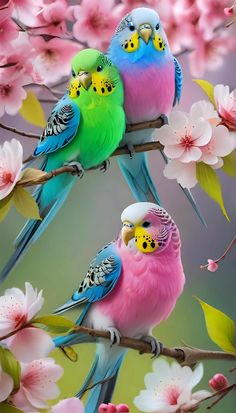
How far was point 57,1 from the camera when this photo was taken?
1.24 metres

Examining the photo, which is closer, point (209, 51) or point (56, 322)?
point (56, 322)

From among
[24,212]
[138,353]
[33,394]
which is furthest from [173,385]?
[24,212]

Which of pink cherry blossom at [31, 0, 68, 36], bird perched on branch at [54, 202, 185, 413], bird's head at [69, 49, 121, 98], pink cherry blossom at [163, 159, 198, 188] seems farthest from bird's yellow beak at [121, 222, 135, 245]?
pink cherry blossom at [31, 0, 68, 36]

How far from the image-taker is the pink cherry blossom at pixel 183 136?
1.20 metres

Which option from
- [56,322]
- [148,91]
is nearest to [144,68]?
[148,91]

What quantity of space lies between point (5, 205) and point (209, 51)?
16.1 inches

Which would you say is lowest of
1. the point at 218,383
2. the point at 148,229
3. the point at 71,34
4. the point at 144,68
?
the point at 218,383

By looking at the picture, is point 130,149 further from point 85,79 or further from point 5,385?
point 5,385

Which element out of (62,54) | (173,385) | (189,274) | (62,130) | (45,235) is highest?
(62,54)

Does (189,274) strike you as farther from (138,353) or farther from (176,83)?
(176,83)

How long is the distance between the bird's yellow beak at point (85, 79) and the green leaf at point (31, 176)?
0.15 metres

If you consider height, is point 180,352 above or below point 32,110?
below

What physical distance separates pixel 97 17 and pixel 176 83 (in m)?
0.17

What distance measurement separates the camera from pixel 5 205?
121cm
